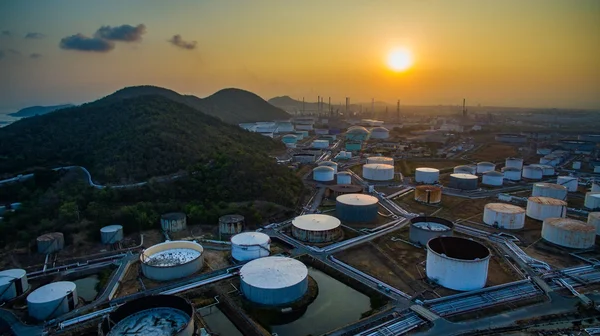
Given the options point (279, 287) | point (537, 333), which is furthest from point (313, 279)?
point (537, 333)

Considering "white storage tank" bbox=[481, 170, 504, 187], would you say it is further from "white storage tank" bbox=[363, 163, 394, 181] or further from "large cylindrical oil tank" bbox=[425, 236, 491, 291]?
"large cylindrical oil tank" bbox=[425, 236, 491, 291]

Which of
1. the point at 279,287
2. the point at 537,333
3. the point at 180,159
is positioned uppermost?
the point at 180,159

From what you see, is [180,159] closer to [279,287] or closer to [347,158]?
[279,287]

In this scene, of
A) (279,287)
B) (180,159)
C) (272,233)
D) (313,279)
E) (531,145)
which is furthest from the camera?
(531,145)

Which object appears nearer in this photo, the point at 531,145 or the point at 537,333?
the point at 537,333

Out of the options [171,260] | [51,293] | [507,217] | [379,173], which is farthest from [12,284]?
[379,173]

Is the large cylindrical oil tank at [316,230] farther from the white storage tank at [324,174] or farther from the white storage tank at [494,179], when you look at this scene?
the white storage tank at [494,179]

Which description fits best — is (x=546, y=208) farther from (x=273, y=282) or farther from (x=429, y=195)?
(x=273, y=282)

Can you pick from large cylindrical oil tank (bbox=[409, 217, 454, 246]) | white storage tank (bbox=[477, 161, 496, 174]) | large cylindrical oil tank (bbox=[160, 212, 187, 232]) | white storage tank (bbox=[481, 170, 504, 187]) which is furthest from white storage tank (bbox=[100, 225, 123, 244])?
white storage tank (bbox=[477, 161, 496, 174])
